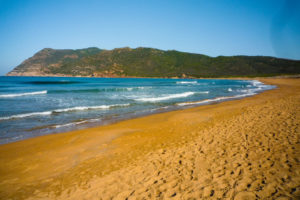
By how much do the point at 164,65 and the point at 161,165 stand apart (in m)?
141

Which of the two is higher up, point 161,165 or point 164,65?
point 164,65

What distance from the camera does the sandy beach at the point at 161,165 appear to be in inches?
138

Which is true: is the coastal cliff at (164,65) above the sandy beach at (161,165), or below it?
above

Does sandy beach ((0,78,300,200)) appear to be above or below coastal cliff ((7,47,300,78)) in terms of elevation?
below

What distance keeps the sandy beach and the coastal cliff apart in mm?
124701

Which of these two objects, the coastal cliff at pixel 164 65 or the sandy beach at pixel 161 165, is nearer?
the sandy beach at pixel 161 165

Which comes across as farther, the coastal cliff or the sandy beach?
the coastal cliff

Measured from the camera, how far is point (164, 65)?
141500 mm

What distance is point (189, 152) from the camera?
542cm

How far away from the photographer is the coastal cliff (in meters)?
123

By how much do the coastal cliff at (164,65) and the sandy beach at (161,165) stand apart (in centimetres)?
12470

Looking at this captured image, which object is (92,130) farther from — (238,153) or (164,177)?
(238,153)

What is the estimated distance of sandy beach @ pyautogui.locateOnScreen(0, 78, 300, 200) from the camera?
3500 millimetres

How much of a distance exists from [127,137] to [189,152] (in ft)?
11.0
